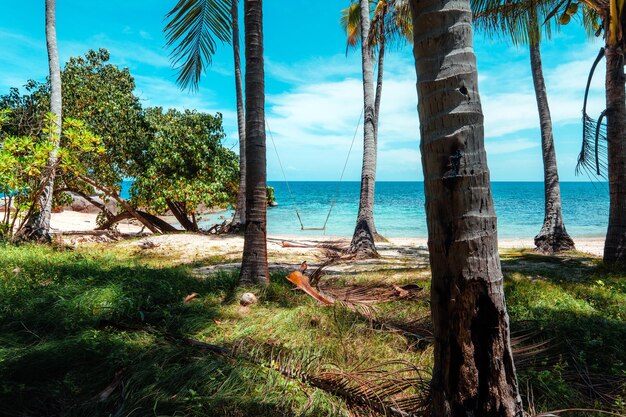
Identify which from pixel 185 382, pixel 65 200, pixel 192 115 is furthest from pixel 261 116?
pixel 65 200

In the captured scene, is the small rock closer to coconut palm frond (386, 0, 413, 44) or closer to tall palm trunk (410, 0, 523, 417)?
tall palm trunk (410, 0, 523, 417)

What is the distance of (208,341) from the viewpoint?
344cm

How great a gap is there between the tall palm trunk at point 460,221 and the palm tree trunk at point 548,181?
853cm

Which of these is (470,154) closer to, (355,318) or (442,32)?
(442,32)

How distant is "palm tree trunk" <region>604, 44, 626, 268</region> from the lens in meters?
6.17

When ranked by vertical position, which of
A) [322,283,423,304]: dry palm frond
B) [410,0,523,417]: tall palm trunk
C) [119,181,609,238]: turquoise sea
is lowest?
[119,181,609,238]: turquoise sea

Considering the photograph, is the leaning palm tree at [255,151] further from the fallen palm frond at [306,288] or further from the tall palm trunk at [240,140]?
the tall palm trunk at [240,140]

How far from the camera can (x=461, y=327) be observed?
1.91 m

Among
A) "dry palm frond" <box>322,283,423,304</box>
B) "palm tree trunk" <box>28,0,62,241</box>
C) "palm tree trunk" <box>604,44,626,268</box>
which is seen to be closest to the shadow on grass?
"dry palm frond" <box>322,283,423,304</box>

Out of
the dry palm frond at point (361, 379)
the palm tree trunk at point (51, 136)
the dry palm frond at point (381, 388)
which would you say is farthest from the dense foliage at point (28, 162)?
the dry palm frond at point (381, 388)

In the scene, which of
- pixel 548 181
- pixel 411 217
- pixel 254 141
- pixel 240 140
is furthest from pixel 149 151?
pixel 411 217

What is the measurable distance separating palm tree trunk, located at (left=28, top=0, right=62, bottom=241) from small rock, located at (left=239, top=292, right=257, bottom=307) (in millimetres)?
5918

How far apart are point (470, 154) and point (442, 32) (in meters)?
0.57

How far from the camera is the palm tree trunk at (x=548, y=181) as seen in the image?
9227 millimetres
